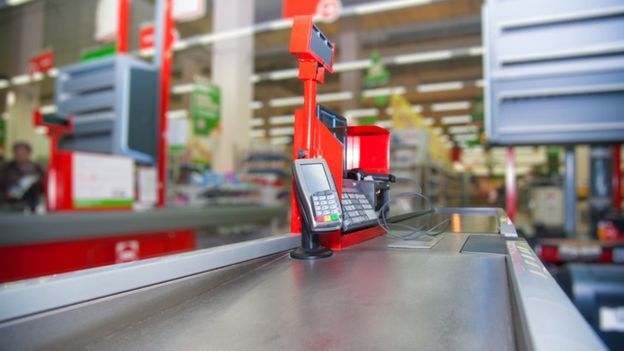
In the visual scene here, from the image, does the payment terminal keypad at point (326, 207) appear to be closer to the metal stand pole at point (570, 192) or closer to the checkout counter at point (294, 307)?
the checkout counter at point (294, 307)

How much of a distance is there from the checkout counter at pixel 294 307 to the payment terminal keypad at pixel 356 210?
0.20 meters

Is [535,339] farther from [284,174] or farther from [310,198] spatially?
[284,174]

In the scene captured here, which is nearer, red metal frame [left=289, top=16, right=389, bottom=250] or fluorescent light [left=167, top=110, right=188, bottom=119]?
red metal frame [left=289, top=16, right=389, bottom=250]

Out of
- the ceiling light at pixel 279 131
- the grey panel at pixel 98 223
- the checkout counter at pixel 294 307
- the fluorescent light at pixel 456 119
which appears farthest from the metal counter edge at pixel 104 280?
the ceiling light at pixel 279 131

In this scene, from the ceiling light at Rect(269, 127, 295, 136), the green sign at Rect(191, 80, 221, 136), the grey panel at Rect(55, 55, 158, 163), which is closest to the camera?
the grey panel at Rect(55, 55, 158, 163)

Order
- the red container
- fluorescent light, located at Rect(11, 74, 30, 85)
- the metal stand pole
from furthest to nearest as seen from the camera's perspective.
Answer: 1. fluorescent light, located at Rect(11, 74, 30, 85)
2. the metal stand pole
3. the red container

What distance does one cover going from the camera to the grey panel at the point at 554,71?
1761 mm

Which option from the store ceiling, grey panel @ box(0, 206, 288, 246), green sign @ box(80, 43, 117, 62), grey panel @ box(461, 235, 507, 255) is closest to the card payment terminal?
grey panel @ box(461, 235, 507, 255)

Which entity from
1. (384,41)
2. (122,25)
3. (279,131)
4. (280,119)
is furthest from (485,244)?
(279,131)

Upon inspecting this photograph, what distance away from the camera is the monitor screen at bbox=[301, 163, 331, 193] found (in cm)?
91

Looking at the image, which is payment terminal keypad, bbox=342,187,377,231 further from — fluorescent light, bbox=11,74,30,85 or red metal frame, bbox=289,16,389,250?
fluorescent light, bbox=11,74,30,85

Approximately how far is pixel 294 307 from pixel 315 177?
381mm

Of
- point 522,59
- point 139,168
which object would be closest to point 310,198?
point 522,59

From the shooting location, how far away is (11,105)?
1202 centimetres
